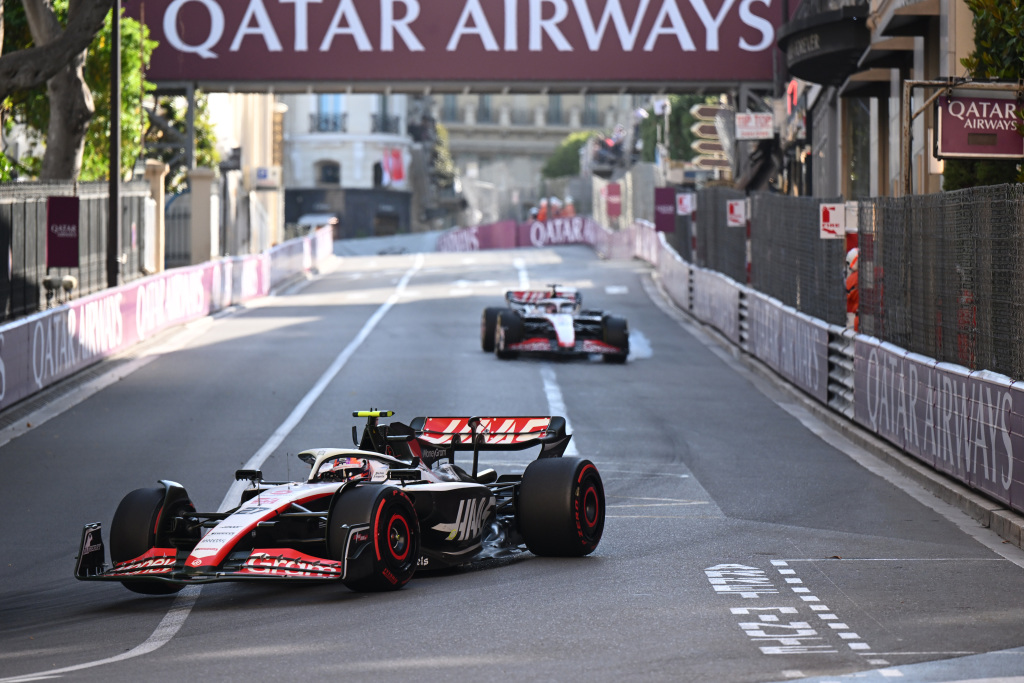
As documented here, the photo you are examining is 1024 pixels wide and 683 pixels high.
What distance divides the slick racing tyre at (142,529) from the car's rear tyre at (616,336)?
47.9ft

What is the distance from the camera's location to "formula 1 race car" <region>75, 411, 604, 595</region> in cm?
860

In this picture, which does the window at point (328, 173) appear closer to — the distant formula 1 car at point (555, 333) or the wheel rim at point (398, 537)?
the distant formula 1 car at point (555, 333)

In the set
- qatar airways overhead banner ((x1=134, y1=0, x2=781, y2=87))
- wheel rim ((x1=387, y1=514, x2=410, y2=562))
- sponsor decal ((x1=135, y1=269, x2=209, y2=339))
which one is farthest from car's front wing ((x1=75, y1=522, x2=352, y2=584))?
qatar airways overhead banner ((x1=134, y1=0, x2=781, y2=87))

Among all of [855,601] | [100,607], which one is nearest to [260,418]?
[100,607]

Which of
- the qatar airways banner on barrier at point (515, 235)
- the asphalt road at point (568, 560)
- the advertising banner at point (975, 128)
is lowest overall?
the asphalt road at point (568, 560)

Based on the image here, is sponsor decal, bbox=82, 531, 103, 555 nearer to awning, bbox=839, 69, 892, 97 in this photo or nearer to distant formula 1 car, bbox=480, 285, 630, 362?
distant formula 1 car, bbox=480, 285, 630, 362

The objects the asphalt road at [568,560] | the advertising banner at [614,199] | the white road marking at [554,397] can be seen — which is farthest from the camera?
the advertising banner at [614,199]

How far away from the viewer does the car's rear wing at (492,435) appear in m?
11.0

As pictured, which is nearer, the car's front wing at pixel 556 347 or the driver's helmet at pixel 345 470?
the driver's helmet at pixel 345 470

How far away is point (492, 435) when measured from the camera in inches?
439

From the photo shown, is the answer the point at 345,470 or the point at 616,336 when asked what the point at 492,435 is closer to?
the point at 345,470

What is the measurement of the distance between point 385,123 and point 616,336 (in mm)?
68370

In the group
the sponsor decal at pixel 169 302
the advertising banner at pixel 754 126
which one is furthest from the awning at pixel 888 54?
the sponsor decal at pixel 169 302

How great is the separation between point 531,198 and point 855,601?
4427 inches
